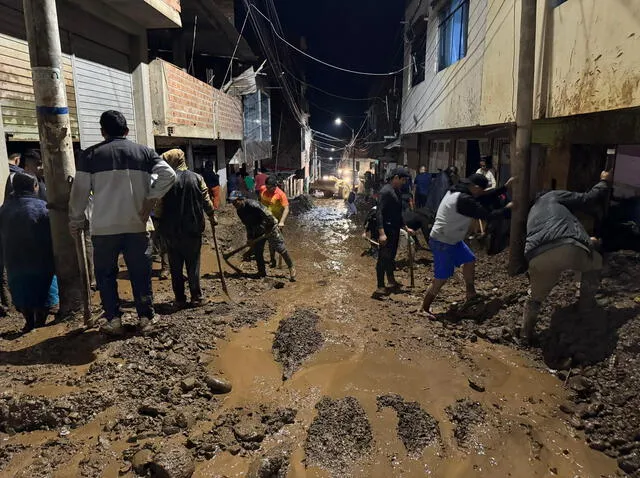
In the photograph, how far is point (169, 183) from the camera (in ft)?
12.8

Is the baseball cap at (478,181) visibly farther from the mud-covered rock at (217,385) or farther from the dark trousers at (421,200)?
the dark trousers at (421,200)

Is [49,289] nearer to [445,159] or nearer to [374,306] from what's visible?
[374,306]

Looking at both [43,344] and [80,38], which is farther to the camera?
[80,38]

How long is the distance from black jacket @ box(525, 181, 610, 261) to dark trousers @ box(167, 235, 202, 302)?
3.53m

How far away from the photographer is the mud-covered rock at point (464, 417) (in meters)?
3.04

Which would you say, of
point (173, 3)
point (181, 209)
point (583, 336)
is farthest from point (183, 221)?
point (173, 3)

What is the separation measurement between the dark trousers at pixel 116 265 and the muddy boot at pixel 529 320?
12.3ft

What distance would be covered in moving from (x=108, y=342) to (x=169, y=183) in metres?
1.47

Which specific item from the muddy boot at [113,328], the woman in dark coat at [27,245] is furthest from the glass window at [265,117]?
the muddy boot at [113,328]

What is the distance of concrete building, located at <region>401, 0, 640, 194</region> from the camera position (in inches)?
186

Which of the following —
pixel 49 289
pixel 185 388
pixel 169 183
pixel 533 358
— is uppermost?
pixel 169 183

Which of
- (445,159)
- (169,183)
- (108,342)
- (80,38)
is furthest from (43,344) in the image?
(445,159)

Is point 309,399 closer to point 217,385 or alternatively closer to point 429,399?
point 217,385

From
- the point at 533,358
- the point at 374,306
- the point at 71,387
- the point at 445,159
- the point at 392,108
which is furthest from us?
the point at 392,108
